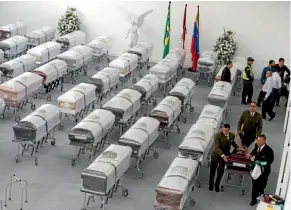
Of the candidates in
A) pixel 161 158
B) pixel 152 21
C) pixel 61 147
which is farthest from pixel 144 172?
pixel 152 21

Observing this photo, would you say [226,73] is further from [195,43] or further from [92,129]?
[92,129]

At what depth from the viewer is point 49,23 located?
103 feet

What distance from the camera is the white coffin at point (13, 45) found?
27.0m

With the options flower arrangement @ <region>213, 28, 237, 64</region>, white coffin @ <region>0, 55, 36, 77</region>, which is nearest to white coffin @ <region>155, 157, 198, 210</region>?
white coffin @ <region>0, 55, 36, 77</region>

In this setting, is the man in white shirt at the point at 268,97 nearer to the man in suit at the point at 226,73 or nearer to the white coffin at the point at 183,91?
the man in suit at the point at 226,73

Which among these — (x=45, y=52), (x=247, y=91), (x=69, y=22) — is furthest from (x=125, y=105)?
(x=69, y=22)

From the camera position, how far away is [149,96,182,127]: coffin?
20141 millimetres

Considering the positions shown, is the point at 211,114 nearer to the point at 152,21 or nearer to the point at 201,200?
the point at 201,200

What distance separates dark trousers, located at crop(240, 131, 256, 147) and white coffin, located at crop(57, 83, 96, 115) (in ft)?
17.6

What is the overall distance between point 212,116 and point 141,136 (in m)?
2.89

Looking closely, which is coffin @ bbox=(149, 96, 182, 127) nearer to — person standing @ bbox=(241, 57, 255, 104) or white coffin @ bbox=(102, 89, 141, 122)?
white coffin @ bbox=(102, 89, 141, 122)

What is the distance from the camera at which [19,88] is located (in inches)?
840

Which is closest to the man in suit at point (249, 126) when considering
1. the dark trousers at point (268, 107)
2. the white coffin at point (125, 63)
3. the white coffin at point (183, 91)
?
the white coffin at point (183, 91)

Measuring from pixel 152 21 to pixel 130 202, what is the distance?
1445 cm
